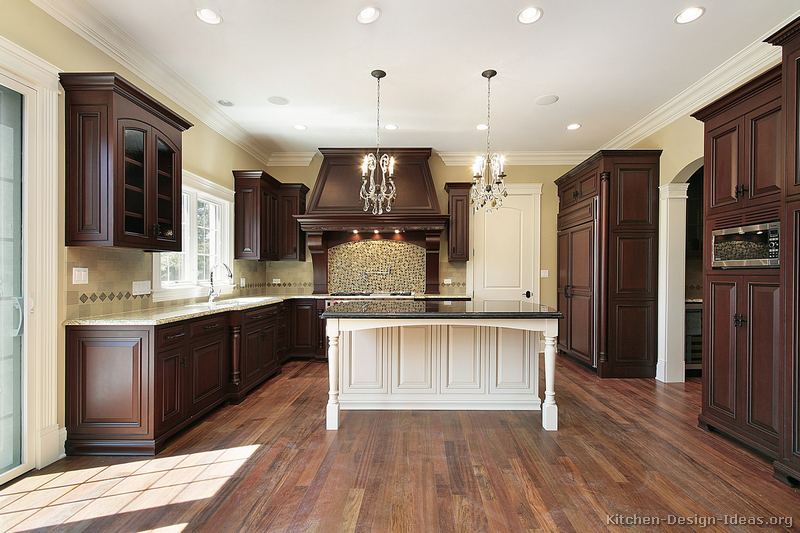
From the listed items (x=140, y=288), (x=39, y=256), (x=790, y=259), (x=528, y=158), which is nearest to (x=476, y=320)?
(x=790, y=259)

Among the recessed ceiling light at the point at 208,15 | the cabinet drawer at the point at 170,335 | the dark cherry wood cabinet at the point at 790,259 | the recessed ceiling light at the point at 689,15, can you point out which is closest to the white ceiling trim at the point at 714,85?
the recessed ceiling light at the point at 689,15

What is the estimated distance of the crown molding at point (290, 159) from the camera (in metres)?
6.17

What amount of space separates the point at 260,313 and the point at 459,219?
311 cm

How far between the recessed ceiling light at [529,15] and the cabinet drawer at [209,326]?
3385 mm

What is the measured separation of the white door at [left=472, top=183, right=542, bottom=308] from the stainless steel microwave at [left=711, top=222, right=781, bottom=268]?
3.14m

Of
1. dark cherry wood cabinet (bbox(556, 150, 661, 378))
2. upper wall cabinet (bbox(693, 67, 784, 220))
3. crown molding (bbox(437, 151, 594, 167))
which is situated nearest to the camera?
upper wall cabinet (bbox(693, 67, 784, 220))

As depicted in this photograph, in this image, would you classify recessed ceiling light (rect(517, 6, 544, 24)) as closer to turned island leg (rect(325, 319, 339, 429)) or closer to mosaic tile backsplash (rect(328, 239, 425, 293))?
turned island leg (rect(325, 319, 339, 429))

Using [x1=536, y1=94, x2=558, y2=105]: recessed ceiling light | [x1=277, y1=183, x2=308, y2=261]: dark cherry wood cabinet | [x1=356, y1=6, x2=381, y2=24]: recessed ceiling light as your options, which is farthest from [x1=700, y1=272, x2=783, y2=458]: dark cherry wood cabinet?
[x1=277, y1=183, x2=308, y2=261]: dark cherry wood cabinet

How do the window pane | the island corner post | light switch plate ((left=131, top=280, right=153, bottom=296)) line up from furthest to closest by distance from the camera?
1. the window pane
2. light switch plate ((left=131, top=280, right=153, bottom=296))
3. the island corner post

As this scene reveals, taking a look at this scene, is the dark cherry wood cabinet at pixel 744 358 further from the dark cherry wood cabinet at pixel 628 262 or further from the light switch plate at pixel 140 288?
the light switch plate at pixel 140 288

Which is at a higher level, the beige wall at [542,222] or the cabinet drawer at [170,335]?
the beige wall at [542,222]

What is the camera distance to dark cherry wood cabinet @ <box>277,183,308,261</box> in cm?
577

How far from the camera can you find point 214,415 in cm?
340

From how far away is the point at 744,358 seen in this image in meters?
2.71
